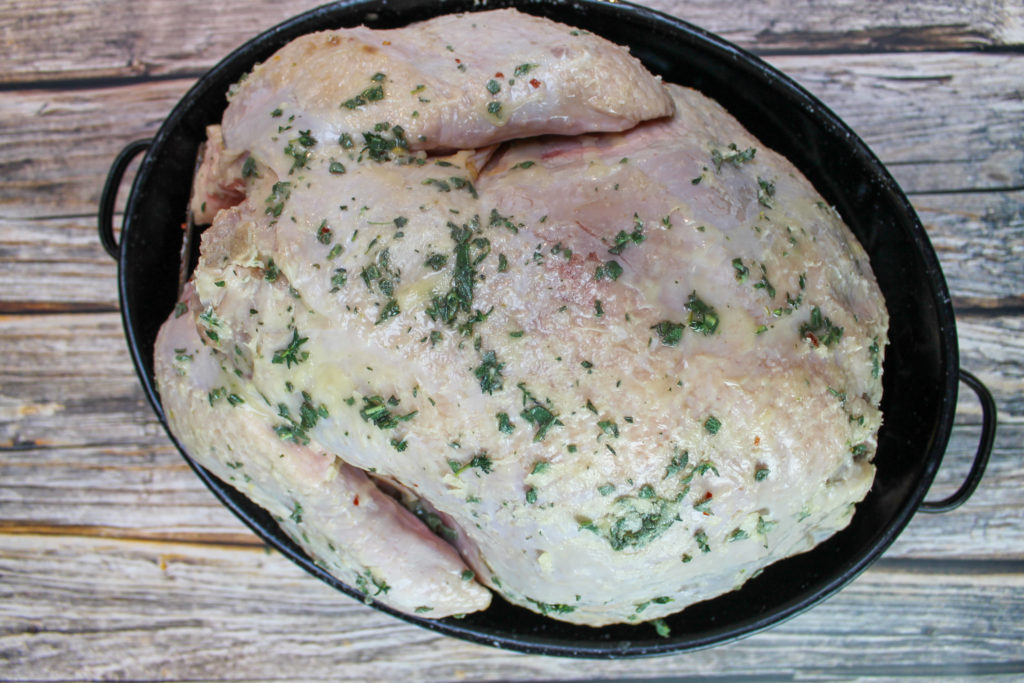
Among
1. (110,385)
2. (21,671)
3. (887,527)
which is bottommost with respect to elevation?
(21,671)

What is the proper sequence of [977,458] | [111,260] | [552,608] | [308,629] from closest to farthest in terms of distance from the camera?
[552,608], [977,458], [111,260], [308,629]

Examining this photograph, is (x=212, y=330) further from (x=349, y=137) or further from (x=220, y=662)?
(x=220, y=662)

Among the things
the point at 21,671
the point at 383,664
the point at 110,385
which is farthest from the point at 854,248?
the point at 21,671

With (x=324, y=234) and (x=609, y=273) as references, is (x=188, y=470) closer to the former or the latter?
(x=324, y=234)

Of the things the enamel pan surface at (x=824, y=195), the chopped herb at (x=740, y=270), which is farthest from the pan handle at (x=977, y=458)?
the chopped herb at (x=740, y=270)

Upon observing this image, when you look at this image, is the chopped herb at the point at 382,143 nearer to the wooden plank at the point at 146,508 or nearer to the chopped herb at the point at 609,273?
the chopped herb at the point at 609,273

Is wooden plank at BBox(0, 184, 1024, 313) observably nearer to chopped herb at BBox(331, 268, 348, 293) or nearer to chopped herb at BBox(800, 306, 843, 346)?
chopped herb at BBox(800, 306, 843, 346)

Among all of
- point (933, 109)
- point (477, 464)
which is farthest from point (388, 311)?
point (933, 109)
